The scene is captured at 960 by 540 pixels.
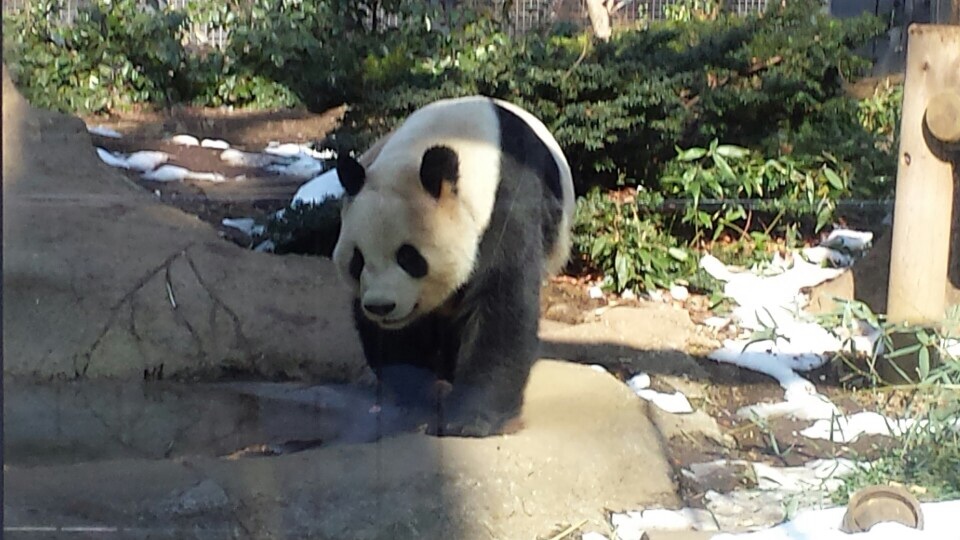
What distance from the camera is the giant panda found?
10.5 feet

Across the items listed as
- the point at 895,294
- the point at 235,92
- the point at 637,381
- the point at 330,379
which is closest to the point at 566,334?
the point at 637,381

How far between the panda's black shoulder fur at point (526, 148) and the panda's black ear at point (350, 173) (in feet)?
1.24

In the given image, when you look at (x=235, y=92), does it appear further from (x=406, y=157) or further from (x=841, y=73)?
(x=841, y=73)

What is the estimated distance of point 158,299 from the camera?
362 cm

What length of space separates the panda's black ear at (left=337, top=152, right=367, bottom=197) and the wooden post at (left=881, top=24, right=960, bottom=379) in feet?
4.61

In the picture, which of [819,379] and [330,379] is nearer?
[819,379]

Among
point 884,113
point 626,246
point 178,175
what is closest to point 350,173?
point 178,175

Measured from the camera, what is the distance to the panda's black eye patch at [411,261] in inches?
126

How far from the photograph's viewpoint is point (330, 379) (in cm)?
351

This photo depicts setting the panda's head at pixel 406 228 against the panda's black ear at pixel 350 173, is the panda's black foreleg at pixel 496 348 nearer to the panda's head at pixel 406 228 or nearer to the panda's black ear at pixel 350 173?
the panda's head at pixel 406 228

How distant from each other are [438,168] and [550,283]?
0.47 m

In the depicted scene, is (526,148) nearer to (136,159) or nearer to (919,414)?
(136,159)

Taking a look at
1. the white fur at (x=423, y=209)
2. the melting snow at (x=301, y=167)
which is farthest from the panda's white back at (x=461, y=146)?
the melting snow at (x=301, y=167)

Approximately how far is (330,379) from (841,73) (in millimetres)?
1605
